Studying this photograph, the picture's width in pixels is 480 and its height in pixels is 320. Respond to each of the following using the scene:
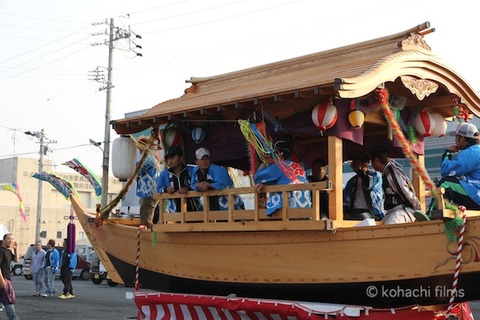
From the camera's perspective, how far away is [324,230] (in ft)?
20.6

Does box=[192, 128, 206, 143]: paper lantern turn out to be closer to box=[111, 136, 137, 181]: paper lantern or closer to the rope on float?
box=[111, 136, 137, 181]: paper lantern

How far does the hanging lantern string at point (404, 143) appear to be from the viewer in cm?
575

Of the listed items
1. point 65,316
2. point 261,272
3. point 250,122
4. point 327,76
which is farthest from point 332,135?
point 65,316

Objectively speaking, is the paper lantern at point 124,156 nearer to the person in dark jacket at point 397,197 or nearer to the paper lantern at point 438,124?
the person in dark jacket at point 397,197

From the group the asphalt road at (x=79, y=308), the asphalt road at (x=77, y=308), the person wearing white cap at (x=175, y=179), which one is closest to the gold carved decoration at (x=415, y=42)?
the person wearing white cap at (x=175, y=179)

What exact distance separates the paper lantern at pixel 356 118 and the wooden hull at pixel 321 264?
1092mm

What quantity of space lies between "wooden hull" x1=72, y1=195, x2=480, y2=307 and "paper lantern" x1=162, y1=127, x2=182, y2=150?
1146 mm

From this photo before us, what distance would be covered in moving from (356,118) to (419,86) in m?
0.70

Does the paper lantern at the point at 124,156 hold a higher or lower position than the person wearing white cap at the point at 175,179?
higher

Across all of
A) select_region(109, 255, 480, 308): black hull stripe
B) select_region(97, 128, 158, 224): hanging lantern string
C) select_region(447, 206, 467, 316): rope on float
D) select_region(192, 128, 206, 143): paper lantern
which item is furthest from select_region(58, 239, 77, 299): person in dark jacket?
select_region(447, 206, 467, 316): rope on float

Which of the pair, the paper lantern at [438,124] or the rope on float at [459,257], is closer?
the rope on float at [459,257]

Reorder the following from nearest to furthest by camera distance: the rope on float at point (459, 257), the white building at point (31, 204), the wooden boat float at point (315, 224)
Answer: the rope on float at point (459, 257)
the wooden boat float at point (315, 224)
the white building at point (31, 204)

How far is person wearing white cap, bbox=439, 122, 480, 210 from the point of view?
21.4 ft

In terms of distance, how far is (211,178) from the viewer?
764cm
